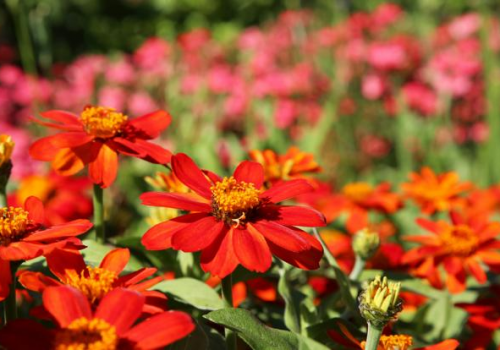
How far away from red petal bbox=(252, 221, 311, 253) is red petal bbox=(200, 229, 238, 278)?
0.10 feet

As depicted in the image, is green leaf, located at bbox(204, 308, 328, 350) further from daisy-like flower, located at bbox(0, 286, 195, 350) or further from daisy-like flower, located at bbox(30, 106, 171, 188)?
daisy-like flower, located at bbox(30, 106, 171, 188)

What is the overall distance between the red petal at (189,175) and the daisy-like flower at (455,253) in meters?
0.33

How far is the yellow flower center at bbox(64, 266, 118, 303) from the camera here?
495 millimetres

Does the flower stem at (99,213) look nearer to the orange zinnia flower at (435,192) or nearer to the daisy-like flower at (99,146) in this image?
the daisy-like flower at (99,146)

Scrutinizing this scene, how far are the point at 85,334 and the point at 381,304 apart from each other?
8.7 inches

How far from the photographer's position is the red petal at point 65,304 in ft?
1.43

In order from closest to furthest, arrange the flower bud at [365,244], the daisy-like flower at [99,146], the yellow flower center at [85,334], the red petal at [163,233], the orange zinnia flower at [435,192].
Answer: the yellow flower center at [85,334], the red petal at [163,233], the daisy-like flower at [99,146], the flower bud at [365,244], the orange zinnia flower at [435,192]

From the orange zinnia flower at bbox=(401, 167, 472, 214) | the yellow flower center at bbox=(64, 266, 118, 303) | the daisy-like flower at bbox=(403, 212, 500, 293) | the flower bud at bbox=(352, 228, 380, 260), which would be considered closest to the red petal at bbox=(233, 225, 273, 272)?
the yellow flower center at bbox=(64, 266, 118, 303)

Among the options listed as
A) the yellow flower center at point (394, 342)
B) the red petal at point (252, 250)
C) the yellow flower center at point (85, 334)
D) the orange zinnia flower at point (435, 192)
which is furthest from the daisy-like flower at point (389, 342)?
the orange zinnia flower at point (435, 192)

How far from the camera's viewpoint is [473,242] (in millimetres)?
818

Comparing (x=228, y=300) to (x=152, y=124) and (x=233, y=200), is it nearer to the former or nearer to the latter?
(x=233, y=200)

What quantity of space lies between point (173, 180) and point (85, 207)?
1.53ft

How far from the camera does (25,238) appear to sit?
1.72 ft

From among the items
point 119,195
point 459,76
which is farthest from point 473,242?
point 459,76
